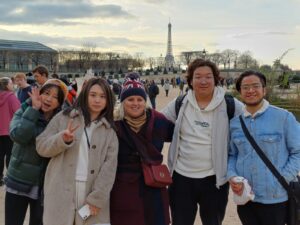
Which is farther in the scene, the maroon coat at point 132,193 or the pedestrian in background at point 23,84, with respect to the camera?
the pedestrian in background at point 23,84

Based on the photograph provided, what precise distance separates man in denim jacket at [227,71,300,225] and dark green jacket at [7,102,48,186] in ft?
5.03

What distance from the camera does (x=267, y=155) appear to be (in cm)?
310

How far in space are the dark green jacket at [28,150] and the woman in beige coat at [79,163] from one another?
18 cm

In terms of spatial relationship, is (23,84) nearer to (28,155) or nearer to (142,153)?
(28,155)

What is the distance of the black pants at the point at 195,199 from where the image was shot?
3488mm

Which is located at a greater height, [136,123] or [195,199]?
[136,123]

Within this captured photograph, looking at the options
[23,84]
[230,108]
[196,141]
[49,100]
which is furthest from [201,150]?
[23,84]

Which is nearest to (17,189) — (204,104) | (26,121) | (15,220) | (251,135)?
(15,220)

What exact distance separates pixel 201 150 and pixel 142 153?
0.52m

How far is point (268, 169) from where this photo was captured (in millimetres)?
3084

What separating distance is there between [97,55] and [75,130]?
9448 cm

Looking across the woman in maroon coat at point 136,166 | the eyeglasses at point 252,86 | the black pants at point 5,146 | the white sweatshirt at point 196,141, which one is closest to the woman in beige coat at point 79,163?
the woman in maroon coat at point 136,166

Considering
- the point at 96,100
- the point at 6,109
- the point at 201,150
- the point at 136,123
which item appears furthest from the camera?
the point at 6,109

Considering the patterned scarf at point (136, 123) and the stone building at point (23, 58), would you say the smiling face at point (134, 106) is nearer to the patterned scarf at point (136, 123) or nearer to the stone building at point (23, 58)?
the patterned scarf at point (136, 123)
